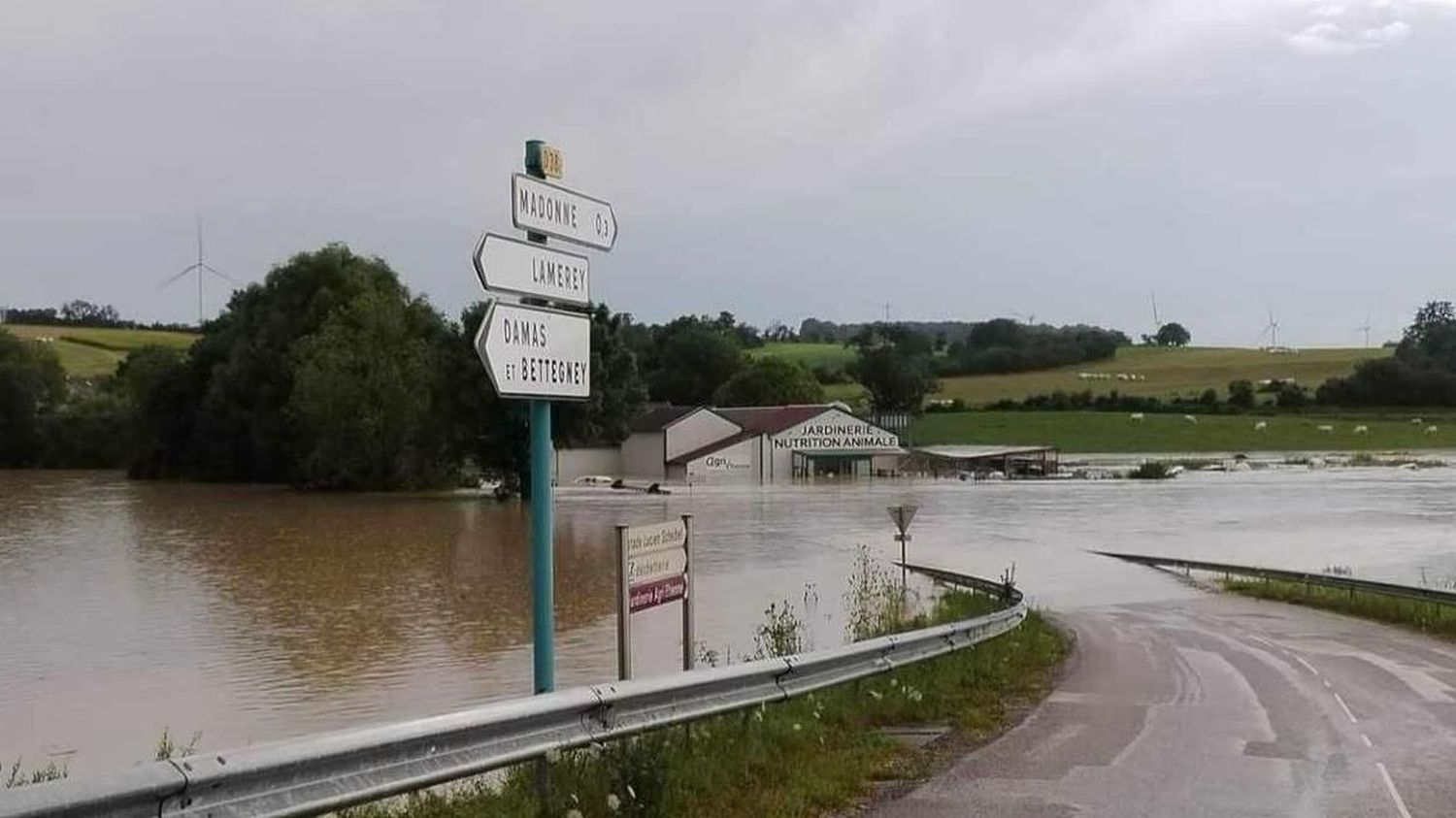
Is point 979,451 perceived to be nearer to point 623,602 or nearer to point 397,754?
point 623,602

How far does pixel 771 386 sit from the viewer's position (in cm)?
15575

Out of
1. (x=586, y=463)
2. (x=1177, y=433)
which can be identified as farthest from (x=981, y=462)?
(x=586, y=463)

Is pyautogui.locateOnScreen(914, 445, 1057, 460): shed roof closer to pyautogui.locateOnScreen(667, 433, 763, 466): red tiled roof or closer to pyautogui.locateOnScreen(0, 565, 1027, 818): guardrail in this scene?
pyautogui.locateOnScreen(667, 433, 763, 466): red tiled roof

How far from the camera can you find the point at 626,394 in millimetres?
89812

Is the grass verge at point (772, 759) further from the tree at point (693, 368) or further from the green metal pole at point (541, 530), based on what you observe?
the tree at point (693, 368)

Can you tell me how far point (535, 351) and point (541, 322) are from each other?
0.20 meters

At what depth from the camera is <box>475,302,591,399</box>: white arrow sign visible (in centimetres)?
855

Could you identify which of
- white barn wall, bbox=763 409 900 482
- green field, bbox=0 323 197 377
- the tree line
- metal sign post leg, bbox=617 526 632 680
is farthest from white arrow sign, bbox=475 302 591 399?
green field, bbox=0 323 197 377

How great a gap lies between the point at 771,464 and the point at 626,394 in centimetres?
3467

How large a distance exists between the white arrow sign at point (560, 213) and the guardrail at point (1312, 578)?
19.1 m

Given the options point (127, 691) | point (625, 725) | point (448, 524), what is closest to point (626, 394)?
point (448, 524)

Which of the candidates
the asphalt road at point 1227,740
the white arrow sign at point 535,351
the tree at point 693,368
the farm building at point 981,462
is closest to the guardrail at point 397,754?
the asphalt road at point 1227,740

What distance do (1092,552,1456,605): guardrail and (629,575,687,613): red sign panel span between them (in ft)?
56.6

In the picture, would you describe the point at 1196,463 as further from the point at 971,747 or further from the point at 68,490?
the point at 971,747
